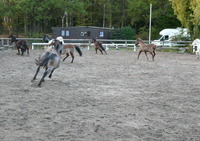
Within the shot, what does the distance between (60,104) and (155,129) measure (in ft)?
7.77

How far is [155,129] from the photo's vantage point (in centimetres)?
498

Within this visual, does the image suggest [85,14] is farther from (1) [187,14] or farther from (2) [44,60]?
(2) [44,60]

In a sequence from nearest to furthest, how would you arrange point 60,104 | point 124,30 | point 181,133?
point 181,133, point 60,104, point 124,30

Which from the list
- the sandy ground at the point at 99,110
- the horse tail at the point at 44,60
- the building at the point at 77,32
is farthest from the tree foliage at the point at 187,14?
the horse tail at the point at 44,60

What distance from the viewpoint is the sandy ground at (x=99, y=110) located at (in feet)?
15.5

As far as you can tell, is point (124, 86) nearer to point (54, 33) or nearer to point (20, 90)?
point (20, 90)

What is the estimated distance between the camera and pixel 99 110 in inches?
243

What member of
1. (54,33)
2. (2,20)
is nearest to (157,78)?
(54,33)

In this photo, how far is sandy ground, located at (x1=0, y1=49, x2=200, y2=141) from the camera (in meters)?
4.72

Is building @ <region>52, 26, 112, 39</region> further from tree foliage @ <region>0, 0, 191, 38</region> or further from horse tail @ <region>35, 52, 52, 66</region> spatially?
→ horse tail @ <region>35, 52, 52, 66</region>

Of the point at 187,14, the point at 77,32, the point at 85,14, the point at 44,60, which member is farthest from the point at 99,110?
the point at 85,14

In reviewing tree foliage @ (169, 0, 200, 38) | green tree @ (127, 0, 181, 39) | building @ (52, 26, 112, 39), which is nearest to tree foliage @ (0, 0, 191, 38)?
green tree @ (127, 0, 181, 39)

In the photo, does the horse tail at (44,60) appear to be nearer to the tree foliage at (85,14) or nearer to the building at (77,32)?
the building at (77,32)

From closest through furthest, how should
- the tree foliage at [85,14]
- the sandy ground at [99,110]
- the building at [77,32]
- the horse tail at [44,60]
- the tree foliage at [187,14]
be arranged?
the sandy ground at [99,110] → the horse tail at [44,60] → the tree foliage at [187,14] → the building at [77,32] → the tree foliage at [85,14]
